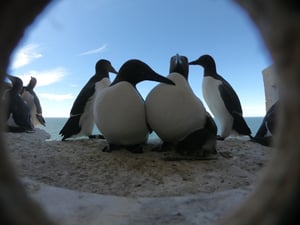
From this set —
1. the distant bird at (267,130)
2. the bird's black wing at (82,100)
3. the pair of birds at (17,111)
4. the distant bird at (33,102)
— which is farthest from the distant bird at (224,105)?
the distant bird at (33,102)

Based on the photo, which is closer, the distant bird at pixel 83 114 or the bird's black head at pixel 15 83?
the distant bird at pixel 83 114

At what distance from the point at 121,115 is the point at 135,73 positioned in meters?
0.46

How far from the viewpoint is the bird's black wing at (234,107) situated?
3047mm

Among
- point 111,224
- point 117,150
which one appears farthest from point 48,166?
point 111,224

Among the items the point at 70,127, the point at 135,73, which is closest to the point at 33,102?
the point at 70,127

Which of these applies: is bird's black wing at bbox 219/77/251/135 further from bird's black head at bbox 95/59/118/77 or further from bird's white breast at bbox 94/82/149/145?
bird's black head at bbox 95/59/118/77

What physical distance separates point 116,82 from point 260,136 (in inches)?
A: 67.6

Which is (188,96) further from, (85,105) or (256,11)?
(256,11)

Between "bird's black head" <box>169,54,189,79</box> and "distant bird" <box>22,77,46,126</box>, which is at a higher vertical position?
"bird's black head" <box>169,54,189,79</box>

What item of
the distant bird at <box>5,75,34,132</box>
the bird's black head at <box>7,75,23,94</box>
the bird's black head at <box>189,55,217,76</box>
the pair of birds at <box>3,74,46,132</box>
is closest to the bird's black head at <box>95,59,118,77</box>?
the bird's black head at <box>189,55,217,76</box>

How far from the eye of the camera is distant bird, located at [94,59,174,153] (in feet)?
6.88

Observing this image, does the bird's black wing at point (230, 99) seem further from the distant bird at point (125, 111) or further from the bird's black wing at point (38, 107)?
the bird's black wing at point (38, 107)

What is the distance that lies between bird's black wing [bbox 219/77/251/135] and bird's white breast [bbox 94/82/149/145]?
1222 millimetres

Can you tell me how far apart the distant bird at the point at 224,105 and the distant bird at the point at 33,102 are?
4.05 metres
